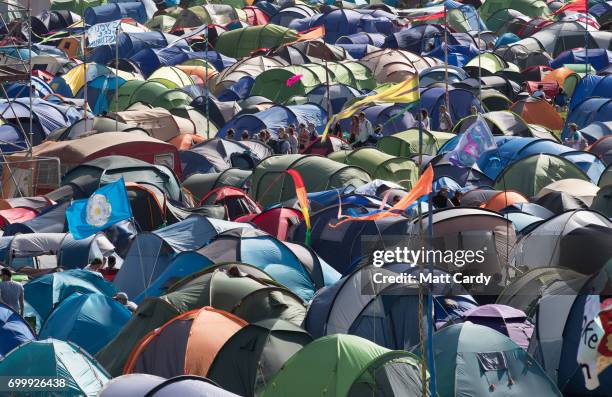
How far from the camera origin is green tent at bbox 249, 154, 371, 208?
Result: 26.2 m

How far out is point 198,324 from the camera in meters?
17.0

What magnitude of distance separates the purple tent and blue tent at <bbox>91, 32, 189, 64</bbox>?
90.3 feet

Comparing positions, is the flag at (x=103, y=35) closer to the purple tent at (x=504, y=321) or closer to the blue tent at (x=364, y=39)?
the blue tent at (x=364, y=39)

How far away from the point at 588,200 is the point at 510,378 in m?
8.77

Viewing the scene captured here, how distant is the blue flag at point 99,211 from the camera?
22.0 m

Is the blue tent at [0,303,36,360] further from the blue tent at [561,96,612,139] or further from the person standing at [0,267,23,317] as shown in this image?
the blue tent at [561,96,612,139]

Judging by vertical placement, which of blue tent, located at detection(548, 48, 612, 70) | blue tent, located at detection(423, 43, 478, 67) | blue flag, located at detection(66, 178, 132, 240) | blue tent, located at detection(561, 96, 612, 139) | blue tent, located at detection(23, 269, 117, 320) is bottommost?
blue tent, located at detection(423, 43, 478, 67)

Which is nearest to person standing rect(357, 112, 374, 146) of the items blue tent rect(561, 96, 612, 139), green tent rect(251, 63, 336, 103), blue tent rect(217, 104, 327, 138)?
blue tent rect(217, 104, 327, 138)

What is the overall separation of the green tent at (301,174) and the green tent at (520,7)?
24637 mm

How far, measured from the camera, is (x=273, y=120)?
33.1 m

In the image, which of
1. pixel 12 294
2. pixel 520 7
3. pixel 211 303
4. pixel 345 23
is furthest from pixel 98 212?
pixel 520 7

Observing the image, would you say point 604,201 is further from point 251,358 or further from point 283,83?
point 283,83

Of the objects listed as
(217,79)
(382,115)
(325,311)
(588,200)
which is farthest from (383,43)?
(325,311)

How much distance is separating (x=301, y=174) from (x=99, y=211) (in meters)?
5.36
